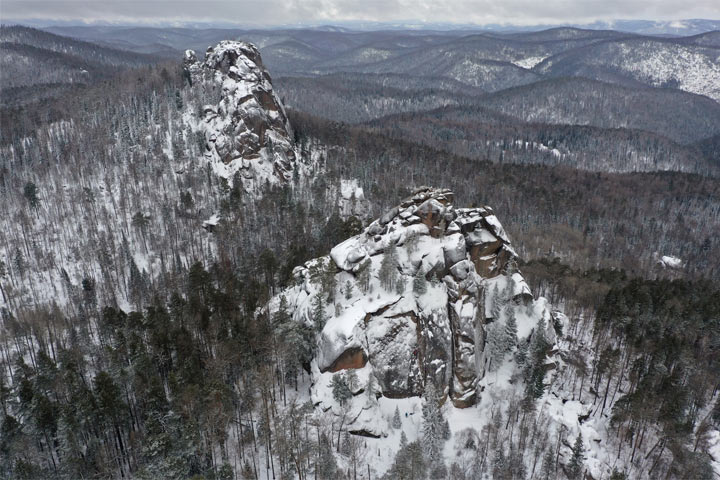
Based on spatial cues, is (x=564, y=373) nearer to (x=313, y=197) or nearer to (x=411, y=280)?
(x=411, y=280)

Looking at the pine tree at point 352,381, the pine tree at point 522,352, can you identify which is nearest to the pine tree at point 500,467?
the pine tree at point 522,352

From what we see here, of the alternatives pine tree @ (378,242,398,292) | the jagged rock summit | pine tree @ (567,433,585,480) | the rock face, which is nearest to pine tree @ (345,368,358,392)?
the jagged rock summit

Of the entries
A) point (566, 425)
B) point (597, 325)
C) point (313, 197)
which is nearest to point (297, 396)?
point (566, 425)

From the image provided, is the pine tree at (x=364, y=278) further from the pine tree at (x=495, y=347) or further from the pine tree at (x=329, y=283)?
the pine tree at (x=495, y=347)

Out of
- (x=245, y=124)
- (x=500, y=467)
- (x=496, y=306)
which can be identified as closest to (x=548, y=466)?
(x=500, y=467)

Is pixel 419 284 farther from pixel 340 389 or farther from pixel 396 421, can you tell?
pixel 396 421

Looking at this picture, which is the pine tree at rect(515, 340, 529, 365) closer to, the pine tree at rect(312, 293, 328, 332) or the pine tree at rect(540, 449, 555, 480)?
the pine tree at rect(540, 449, 555, 480)
